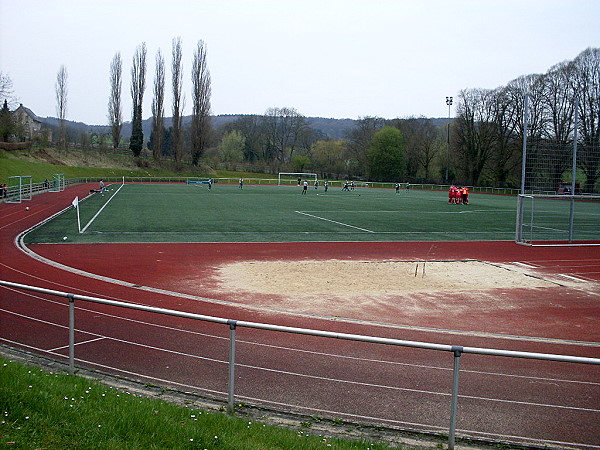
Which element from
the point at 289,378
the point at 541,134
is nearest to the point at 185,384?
the point at 289,378

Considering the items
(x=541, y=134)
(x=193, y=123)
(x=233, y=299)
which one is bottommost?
(x=233, y=299)

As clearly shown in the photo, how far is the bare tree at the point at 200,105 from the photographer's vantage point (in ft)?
331

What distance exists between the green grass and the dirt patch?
853 cm

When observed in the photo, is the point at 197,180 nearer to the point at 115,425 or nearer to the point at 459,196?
the point at 459,196

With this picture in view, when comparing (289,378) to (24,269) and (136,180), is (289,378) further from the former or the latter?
(136,180)

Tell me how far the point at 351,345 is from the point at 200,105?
96.1m

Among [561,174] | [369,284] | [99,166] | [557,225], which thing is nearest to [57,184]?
[99,166]

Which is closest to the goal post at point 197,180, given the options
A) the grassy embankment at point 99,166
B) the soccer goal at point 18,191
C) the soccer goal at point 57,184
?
the grassy embankment at point 99,166

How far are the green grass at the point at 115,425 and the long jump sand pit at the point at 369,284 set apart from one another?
6883 mm

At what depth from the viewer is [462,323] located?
12.1 metres

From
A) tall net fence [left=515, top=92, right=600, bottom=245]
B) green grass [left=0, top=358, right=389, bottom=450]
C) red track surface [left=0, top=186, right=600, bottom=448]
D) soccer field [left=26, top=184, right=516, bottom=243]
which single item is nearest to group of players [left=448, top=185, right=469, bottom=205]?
soccer field [left=26, top=184, right=516, bottom=243]

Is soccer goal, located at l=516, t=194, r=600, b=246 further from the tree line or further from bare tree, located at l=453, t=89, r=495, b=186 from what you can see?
bare tree, located at l=453, t=89, r=495, b=186

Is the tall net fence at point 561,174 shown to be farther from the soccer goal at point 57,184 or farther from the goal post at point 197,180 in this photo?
the goal post at point 197,180

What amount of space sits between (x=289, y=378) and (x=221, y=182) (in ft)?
297
